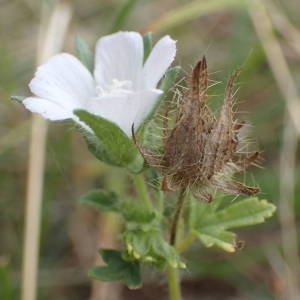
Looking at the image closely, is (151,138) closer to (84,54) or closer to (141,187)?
(141,187)

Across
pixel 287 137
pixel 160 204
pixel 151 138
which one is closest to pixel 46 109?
pixel 151 138

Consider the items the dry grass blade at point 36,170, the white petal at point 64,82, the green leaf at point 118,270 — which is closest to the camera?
the white petal at point 64,82

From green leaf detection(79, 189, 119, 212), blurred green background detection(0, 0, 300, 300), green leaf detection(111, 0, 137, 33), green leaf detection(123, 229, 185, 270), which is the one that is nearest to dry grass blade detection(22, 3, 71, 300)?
blurred green background detection(0, 0, 300, 300)

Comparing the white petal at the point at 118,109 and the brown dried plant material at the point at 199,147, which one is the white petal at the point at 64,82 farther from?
the brown dried plant material at the point at 199,147

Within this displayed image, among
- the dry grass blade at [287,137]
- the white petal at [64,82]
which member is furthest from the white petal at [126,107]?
the dry grass blade at [287,137]

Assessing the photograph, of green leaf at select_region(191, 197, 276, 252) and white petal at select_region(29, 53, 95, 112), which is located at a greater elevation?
white petal at select_region(29, 53, 95, 112)

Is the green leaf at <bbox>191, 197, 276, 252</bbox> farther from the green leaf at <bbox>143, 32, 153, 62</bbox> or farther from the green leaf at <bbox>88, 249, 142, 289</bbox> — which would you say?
the green leaf at <bbox>143, 32, 153, 62</bbox>

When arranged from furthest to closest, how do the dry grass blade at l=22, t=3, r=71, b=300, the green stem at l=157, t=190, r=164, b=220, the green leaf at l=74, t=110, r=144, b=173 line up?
the dry grass blade at l=22, t=3, r=71, b=300
the green stem at l=157, t=190, r=164, b=220
the green leaf at l=74, t=110, r=144, b=173
